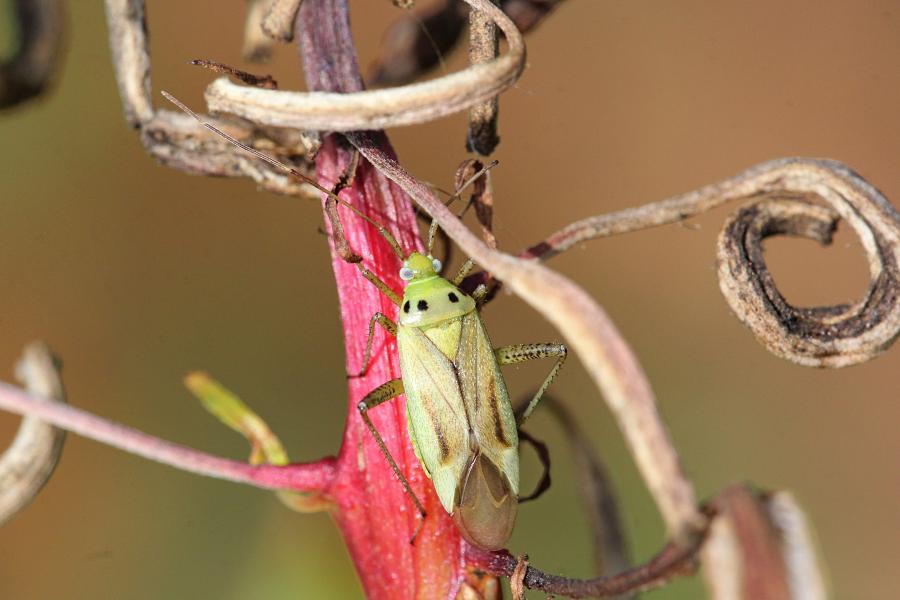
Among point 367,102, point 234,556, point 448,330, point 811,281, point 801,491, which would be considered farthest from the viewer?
point 811,281

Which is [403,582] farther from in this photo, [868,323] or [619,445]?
[619,445]

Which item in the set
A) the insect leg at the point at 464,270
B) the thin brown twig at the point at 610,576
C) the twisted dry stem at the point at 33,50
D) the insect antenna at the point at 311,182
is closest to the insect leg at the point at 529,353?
the insect leg at the point at 464,270

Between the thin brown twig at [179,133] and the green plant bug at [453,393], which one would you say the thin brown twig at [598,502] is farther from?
the thin brown twig at [179,133]

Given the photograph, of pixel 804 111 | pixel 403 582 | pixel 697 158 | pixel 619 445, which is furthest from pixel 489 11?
pixel 804 111

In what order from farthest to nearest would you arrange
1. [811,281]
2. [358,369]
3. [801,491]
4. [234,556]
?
[811,281] < [801,491] < [234,556] < [358,369]

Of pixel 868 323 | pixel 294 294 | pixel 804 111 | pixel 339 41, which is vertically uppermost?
pixel 804 111

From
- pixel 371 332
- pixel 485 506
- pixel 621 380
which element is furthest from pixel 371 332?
pixel 621 380

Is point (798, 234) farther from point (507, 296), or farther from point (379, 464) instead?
point (507, 296)

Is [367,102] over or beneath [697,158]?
beneath
